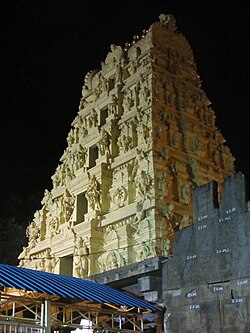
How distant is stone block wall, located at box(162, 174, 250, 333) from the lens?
1433 cm

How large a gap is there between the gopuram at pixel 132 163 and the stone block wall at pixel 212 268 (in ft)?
25.2

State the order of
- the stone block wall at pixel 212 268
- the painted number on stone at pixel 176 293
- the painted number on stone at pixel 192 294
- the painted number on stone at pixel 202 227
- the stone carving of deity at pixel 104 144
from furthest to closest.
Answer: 1. the stone carving of deity at pixel 104 144
2. the painted number on stone at pixel 176 293
3. the painted number on stone at pixel 202 227
4. the painted number on stone at pixel 192 294
5. the stone block wall at pixel 212 268

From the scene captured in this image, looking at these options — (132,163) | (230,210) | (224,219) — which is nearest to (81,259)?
(132,163)

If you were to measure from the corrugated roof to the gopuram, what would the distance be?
23.9ft

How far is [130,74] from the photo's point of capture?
3141cm

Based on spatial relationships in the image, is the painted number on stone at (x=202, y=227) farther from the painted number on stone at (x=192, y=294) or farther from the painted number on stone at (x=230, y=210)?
the painted number on stone at (x=192, y=294)

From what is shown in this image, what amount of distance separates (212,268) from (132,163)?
13.5 meters

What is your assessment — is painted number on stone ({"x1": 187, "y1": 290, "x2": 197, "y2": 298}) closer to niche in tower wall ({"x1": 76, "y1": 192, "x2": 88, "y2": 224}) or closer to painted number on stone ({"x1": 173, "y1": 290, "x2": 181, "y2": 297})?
painted number on stone ({"x1": 173, "y1": 290, "x2": 181, "y2": 297})

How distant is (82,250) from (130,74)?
11.1m

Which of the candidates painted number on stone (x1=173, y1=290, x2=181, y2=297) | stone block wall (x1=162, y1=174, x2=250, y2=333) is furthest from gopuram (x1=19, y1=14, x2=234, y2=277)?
stone block wall (x1=162, y1=174, x2=250, y2=333)

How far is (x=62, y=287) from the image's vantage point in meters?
15.1

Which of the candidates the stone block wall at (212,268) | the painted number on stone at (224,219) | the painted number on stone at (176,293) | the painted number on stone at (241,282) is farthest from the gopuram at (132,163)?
the painted number on stone at (241,282)

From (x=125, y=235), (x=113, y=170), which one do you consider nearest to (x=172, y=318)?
(x=125, y=235)

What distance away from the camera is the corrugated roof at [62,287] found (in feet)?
46.3
